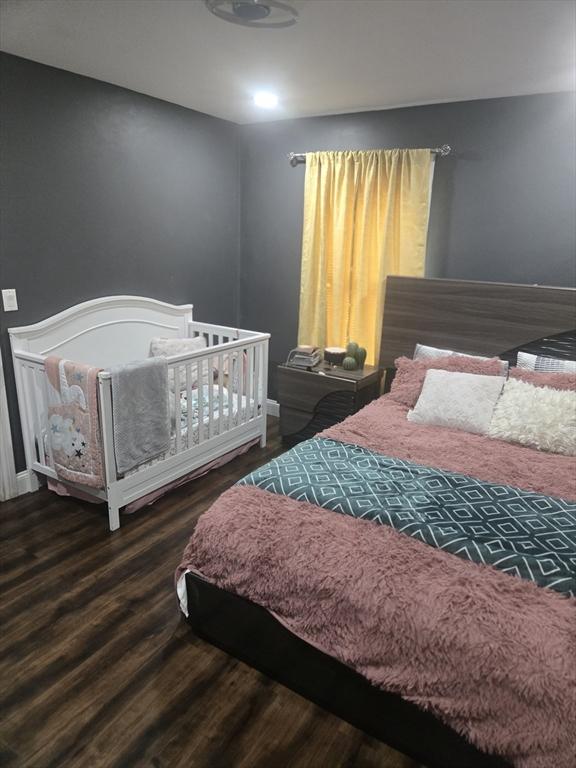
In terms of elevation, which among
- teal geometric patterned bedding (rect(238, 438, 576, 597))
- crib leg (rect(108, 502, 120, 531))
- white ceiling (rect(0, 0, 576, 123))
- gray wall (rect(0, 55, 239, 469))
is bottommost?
crib leg (rect(108, 502, 120, 531))

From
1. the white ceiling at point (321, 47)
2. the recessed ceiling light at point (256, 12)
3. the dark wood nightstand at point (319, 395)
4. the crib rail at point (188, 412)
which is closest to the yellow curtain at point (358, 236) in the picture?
the dark wood nightstand at point (319, 395)

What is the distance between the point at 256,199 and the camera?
13.5 ft

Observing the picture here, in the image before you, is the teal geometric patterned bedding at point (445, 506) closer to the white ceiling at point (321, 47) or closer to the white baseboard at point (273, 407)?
the white ceiling at point (321, 47)

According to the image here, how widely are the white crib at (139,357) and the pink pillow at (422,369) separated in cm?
102

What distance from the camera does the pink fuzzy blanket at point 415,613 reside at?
1.25 metres

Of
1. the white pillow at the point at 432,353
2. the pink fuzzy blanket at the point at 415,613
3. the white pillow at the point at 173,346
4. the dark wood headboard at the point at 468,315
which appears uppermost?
the dark wood headboard at the point at 468,315

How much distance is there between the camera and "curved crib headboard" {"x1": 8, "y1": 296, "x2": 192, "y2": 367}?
9.38 feet

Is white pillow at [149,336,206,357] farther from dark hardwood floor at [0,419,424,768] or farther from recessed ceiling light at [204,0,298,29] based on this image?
recessed ceiling light at [204,0,298,29]

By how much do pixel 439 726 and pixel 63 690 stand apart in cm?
122

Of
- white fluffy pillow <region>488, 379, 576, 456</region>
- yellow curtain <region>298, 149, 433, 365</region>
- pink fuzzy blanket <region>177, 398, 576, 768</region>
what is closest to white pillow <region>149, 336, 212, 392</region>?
yellow curtain <region>298, 149, 433, 365</region>

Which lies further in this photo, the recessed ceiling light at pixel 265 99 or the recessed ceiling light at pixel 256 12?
the recessed ceiling light at pixel 265 99

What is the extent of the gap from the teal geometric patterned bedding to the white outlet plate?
65.7 inches

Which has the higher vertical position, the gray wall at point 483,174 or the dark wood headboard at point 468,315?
the gray wall at point 483,174

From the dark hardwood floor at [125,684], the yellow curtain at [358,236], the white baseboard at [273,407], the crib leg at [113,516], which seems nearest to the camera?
the dark hardwood floor at [125,684]
